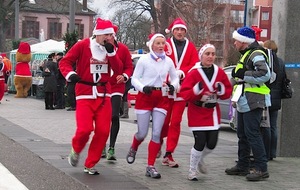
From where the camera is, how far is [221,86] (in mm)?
8023

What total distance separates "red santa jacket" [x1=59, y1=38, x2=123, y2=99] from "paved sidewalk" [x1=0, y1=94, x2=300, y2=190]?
1.07 m

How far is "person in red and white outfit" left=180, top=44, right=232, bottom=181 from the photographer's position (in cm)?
791

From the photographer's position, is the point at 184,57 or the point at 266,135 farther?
the point at 184,57

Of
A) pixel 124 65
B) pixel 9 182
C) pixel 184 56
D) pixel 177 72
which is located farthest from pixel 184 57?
pixel 9 182

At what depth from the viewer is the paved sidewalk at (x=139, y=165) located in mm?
7695

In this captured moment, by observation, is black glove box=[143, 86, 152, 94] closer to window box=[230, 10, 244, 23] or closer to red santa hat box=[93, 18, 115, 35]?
red santa hat box=[93, 18, 115, 35]

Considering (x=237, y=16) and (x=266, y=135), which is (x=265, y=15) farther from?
(x=266, y=135)

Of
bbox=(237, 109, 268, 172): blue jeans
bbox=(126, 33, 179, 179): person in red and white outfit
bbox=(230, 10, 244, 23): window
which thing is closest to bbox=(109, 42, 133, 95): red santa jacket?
bbox=(126, 33, 179, 179): person in red and white outfit

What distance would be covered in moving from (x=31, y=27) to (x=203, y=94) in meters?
81.7

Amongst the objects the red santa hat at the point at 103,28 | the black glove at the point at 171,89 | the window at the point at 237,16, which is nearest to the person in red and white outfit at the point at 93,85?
the red santa hat at the point at 103,28

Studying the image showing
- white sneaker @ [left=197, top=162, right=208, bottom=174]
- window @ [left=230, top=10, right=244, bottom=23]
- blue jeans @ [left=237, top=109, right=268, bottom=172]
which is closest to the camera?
blue jeans @ [left=237, top=109, right=268, bottom=172]

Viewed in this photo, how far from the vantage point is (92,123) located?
801cm

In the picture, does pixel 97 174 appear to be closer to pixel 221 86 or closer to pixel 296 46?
pixel 221 86

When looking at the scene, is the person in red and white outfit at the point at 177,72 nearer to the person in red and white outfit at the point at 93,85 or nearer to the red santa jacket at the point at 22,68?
the person in red and white outfit at the point at 93,85
